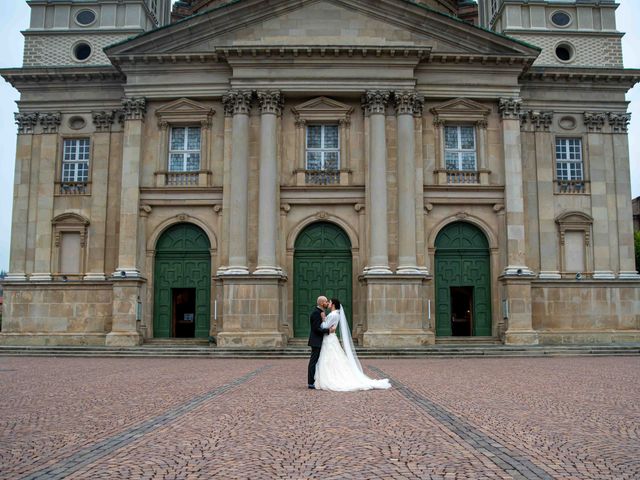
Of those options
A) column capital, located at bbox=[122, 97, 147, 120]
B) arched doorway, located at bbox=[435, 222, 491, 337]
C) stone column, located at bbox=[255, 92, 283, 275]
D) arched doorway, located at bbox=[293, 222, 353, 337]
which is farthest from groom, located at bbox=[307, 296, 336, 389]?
column capital, located at bbox=[122, 97, 147, 120]

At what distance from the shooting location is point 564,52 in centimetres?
3378

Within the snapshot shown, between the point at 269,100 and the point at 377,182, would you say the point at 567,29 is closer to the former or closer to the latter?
the point at 377,182

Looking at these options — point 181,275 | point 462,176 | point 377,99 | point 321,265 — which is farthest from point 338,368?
point 462,176

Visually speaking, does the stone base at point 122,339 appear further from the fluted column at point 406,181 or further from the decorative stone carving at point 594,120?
the decorative stone carving at point 594,120

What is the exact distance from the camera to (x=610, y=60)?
1314 inches

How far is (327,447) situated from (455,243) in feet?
77.0

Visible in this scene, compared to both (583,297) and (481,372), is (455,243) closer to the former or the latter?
(583,297)

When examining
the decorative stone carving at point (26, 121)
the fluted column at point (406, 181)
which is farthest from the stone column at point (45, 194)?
the fluted column at point (406, 181)

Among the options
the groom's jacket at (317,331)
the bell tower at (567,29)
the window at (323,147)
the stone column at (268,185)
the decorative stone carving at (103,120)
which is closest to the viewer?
the groom's jacket at (317,331)

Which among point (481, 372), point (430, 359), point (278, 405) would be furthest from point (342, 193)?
point (278, 405)

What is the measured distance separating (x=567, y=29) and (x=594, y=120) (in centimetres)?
465

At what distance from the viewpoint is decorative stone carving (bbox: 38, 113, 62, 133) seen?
32.5 m

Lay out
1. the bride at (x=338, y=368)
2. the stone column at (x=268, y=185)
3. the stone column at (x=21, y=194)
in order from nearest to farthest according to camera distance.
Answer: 1. the bride at (x=338, y=368)
2. the stone column at (x=268, y=185)
3. the stone column at (x=21, y=194)

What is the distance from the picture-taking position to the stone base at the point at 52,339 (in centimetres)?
3016
